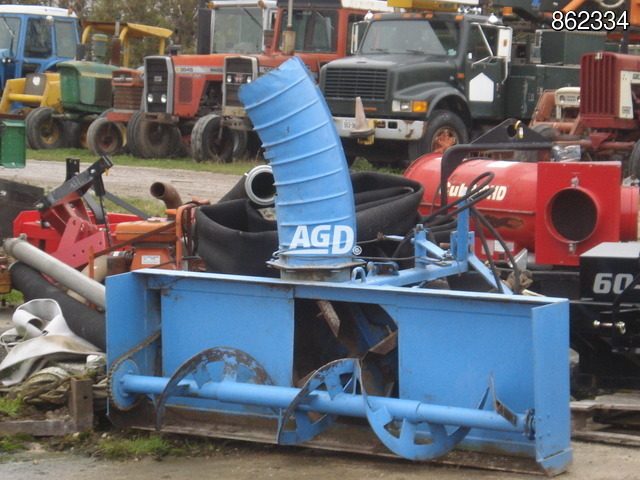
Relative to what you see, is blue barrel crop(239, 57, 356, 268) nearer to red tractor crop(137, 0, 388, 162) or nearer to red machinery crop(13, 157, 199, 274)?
red machinery crop(13, 157, 199, 274)

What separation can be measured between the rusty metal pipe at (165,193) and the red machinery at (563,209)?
1.77m

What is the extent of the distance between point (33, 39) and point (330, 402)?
849 inches

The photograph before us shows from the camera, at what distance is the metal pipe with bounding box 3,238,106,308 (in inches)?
262

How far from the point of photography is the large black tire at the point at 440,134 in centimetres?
1648

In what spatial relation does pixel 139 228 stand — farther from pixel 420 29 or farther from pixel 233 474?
pixel 420 29

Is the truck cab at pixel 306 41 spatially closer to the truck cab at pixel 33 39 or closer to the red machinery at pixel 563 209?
the truck cab at pixel 33 39

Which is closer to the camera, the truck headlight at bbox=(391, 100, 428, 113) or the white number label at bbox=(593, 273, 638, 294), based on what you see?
the white number label at bbox=(593, 273, 638, 294)

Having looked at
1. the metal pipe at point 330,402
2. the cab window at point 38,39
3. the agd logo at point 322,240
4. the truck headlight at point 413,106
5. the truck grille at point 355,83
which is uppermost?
the cab window at point 38,39

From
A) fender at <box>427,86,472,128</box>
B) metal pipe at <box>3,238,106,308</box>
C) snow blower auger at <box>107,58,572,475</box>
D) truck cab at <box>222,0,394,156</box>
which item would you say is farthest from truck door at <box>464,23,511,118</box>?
snow blower auger at <box>107,58,572,475</box>

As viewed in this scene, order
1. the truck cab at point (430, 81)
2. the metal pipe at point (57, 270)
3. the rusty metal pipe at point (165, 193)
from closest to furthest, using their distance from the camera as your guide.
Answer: the metal pipe at point (57, 270), the rusty metal pipe at point (165, 193), the truck cab at point (430, 81)

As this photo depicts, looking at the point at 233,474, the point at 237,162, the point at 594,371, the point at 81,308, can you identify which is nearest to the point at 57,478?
the point at 233,474

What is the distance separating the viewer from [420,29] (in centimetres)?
1716

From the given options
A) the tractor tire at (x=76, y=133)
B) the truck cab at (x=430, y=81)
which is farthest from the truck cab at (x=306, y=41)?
the tractor tire at (x=76, y=133)

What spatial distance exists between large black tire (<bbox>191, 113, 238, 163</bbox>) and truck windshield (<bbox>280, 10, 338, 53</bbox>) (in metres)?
1.79
